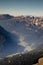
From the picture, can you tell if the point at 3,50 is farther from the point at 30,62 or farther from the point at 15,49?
the point at 30,62

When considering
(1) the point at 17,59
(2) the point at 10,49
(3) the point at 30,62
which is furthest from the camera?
(2) the point at 10,49

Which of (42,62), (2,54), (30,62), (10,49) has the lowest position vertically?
(42,62)

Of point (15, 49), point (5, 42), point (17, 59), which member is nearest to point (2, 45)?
point (5, 42)

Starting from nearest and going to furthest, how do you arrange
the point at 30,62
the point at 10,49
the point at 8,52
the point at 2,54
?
1. the point at 30,62
2. the point at 2,54
3. the point at 8,52
4. the point at 10,49

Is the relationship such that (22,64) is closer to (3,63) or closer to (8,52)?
(3,63)

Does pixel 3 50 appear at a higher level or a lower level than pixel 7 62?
higher

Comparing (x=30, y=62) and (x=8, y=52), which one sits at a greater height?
(x=8, y=52)

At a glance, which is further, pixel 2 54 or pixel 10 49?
pixel 10 49

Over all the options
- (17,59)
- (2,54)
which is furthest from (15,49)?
(17,59)

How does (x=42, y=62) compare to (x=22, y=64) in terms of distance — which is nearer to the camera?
(x=42, y=62)
